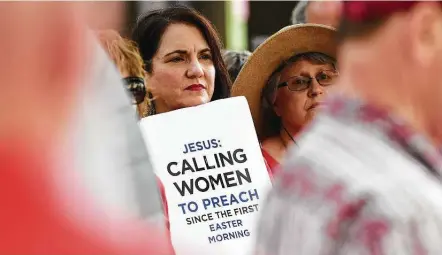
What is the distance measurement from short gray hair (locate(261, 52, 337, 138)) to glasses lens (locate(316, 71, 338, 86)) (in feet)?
0.09

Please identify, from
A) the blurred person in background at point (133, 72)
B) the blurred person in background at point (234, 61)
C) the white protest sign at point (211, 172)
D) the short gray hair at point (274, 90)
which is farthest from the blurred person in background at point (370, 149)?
the blurred person in background at point (234, 61)

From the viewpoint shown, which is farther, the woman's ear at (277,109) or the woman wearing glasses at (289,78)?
the woman's ear at (277,109)

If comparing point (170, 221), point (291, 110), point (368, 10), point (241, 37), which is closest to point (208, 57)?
point (291, 110)

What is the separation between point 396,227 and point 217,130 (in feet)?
3.88

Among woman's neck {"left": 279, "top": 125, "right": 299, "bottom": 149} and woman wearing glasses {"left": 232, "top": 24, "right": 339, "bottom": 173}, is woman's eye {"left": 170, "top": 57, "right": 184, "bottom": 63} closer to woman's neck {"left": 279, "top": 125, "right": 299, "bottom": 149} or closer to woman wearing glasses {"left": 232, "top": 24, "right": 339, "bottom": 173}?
woman wearing glasses {"left": 232, "top": 24, "right": 339, "bottom": 173}

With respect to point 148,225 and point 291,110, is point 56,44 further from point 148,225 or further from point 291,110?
point 291,110

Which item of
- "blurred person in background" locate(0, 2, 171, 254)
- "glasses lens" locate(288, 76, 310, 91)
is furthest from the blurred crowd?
"glasses lens" locate(288, 76, 310, 91)

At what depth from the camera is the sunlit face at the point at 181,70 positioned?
2.54 m

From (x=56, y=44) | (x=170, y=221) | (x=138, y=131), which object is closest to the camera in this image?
(x=56, y=44)

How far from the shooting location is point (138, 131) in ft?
2.68

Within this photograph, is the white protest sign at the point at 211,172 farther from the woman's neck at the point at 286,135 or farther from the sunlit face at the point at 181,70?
the woman's neck at the point at 286,135

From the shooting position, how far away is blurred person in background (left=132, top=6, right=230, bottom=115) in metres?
2.55

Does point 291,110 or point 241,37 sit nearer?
point 291,110

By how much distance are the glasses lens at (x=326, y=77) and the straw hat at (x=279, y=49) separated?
0.06 metres
